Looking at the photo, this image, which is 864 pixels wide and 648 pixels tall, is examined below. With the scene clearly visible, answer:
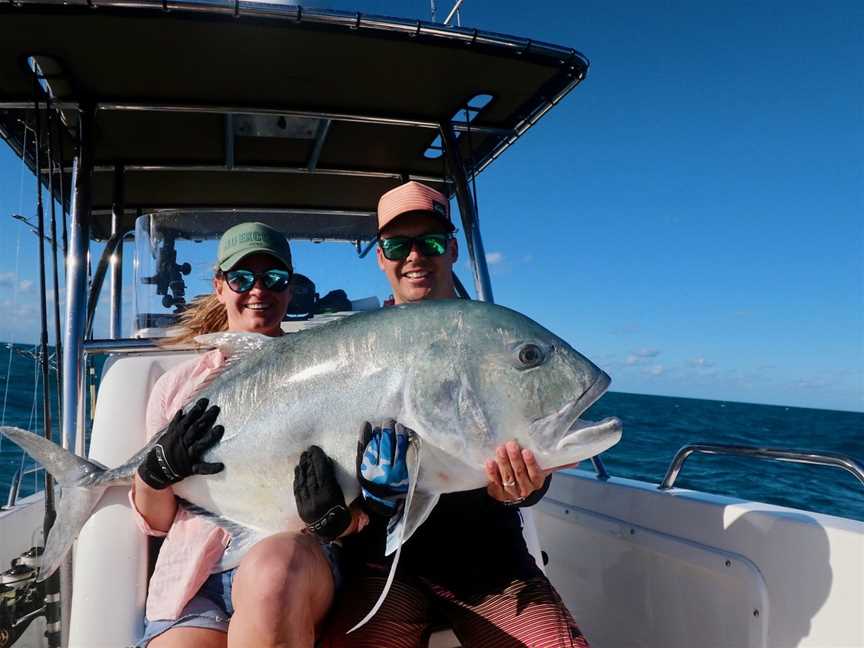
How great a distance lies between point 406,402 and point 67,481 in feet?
4.72

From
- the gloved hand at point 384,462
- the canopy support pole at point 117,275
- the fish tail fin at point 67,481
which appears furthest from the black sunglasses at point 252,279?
the canopy support pole at point 117,275

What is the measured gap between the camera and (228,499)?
209 centimetres

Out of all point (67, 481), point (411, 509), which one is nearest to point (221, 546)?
point (67, 481)

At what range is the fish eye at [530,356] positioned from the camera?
6.03 ft

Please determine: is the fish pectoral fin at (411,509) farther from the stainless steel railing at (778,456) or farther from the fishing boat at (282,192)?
the stainless steel railing at (778,456)

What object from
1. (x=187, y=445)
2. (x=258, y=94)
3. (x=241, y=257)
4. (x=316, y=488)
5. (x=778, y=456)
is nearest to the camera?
(x=316, y=488)

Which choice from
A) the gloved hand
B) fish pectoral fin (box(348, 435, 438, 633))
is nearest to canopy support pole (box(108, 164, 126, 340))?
the gloved hand

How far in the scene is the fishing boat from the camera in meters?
2.38

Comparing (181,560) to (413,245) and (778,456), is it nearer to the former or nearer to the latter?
(413,245)

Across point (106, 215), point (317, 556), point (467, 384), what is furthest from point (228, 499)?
point (106, 215)

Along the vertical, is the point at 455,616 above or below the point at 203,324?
below

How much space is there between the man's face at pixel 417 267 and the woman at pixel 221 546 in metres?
0.48

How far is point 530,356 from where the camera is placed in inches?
72.6

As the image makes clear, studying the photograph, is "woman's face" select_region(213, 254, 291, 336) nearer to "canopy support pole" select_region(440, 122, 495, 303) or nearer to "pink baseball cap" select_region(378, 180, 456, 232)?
"pink baseball cap" select_region(378, 180, 456, 232)
